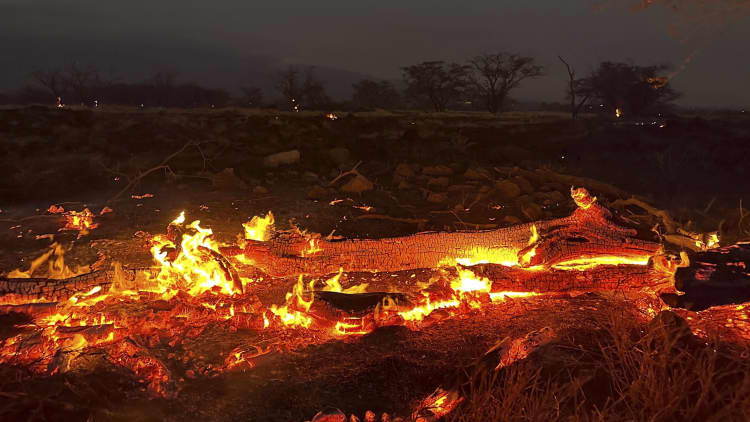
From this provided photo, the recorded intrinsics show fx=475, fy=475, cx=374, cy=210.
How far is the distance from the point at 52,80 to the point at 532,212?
4956cm

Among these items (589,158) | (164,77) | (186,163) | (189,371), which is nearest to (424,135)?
(589,158)

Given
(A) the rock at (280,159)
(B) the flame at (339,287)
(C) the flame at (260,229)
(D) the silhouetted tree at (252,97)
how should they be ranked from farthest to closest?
(D) the silhouetted tree at (252,97) → (A) the rock at (280,159) → (C) the flame at (260,229) → (B) the flame at (339,287)

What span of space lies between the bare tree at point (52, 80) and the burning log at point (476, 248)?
48.8m

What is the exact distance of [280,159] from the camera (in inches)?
424

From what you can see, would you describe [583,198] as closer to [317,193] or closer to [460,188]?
[460,188]

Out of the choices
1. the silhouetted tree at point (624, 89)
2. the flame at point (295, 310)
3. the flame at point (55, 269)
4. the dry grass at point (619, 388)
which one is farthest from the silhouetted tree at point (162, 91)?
the dry grass at point (619, 388)

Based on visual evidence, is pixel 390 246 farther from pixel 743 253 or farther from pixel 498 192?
pixel 498 192

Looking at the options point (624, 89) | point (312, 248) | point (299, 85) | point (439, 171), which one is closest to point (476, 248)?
point (312, 248)

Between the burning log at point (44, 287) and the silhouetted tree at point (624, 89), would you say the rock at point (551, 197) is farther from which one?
the silhouetted tree at point (624, 89)

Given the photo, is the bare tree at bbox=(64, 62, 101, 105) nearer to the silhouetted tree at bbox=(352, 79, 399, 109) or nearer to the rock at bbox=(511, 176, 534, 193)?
the silhouetted tree at bbox=(352, 79, 399, 109)

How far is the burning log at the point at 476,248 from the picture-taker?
4.36 m

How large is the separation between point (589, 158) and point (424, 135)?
5.33 m

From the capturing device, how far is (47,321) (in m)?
3.49

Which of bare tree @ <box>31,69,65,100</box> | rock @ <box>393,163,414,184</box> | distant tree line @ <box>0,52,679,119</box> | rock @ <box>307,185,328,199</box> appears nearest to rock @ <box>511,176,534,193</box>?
rock @ <box>393,163,414,184</box>
